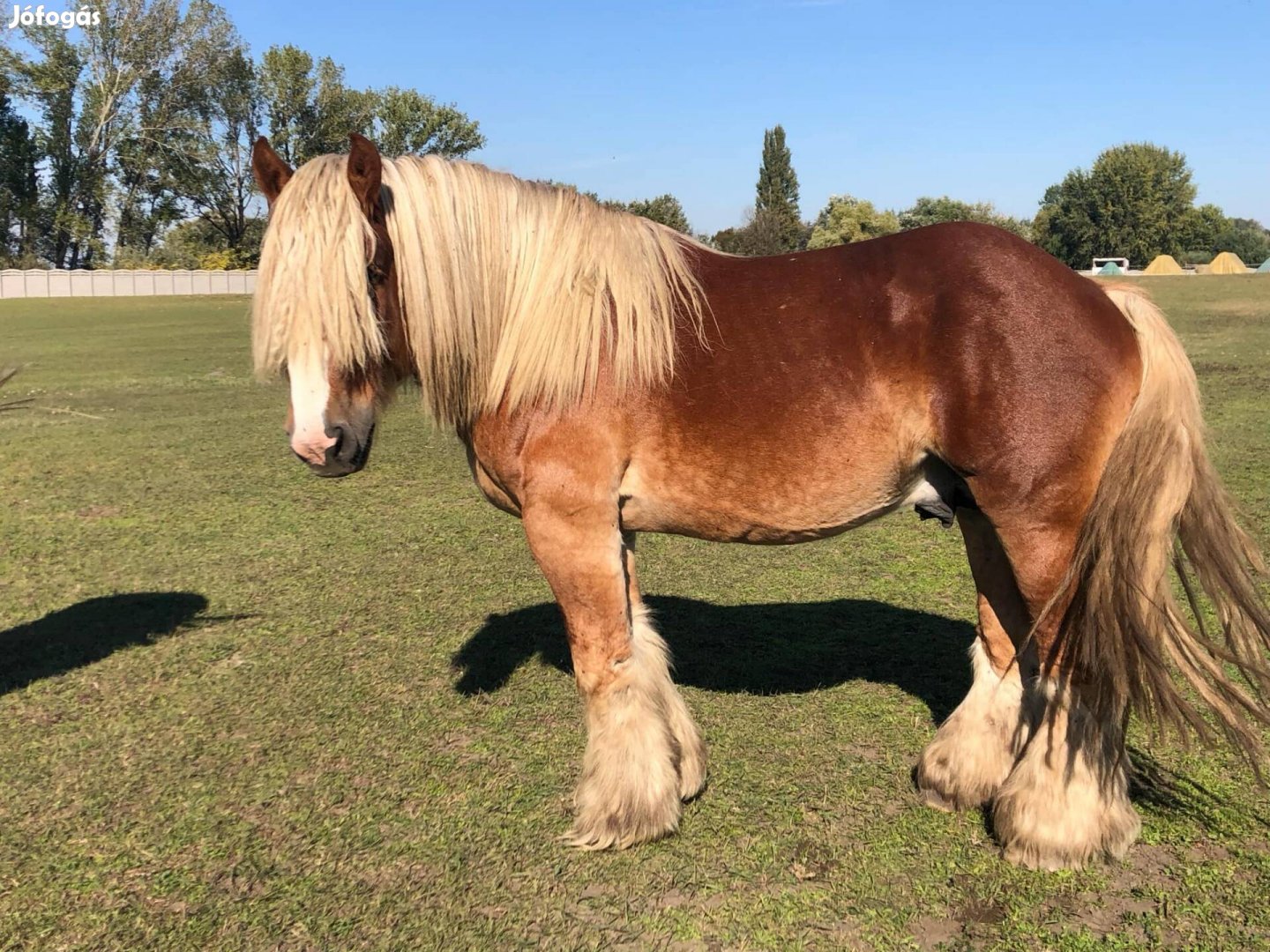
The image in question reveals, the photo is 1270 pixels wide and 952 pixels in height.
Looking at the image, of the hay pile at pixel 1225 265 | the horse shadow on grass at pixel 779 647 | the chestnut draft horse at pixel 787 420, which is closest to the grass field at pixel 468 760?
the horse shadow on grass at pixel 779 647

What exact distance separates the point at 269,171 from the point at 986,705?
291cm

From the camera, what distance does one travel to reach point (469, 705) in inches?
152

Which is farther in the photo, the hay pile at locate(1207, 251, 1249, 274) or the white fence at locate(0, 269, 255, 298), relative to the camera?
the hay pile at locate(1207, 251, 1249, 274)

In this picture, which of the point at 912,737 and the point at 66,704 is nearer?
the point at 912,737

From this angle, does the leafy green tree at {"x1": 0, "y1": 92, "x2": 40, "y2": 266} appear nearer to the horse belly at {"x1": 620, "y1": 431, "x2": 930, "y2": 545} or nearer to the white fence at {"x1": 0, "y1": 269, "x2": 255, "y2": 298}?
the white fence at {"x1": 0, "y1": 269, "x2": 255, "y2": 298}

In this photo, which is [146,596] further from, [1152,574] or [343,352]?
[1152,574]

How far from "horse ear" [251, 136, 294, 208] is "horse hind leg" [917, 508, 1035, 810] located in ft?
7.88

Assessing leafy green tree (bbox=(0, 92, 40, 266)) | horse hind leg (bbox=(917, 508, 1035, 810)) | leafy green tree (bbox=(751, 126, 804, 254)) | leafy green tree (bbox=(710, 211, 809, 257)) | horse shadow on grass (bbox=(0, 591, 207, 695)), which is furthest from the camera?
leafy green tree (bbox=(751, 126, 804, 254))

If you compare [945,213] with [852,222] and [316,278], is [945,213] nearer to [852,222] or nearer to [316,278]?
[852,222]

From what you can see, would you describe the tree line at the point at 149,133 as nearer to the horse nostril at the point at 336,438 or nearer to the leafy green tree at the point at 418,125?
the leafy green tree at the point at 418,125

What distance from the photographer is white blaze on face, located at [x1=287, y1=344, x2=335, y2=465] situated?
7.92ft

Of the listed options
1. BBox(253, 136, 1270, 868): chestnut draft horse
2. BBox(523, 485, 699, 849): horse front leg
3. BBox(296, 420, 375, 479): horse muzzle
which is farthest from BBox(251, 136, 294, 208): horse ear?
BBox(523, 485, 699, 849): horse front leg

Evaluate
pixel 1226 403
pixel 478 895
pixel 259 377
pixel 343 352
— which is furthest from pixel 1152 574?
pixel 1226 403

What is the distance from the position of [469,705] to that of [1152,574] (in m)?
2.71
